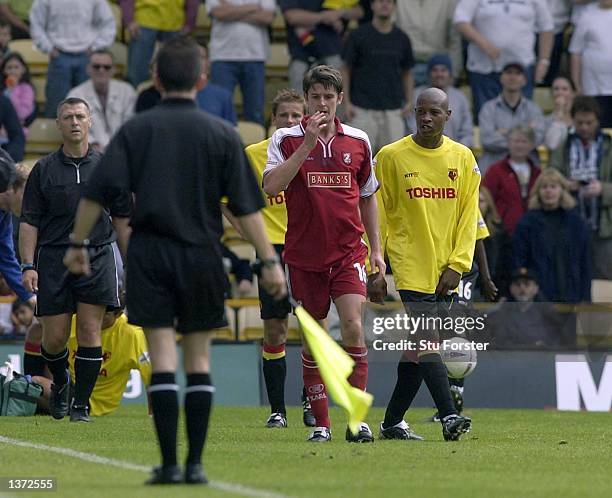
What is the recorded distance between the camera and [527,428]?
39.1 feet

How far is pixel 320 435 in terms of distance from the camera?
386 inches

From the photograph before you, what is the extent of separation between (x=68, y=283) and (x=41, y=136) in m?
7.49

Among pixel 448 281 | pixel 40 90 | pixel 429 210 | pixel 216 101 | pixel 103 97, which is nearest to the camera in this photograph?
pixel 448 281

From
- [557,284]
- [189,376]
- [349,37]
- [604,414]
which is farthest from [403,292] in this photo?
[349,37]

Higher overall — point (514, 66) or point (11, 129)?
point (514, 66)

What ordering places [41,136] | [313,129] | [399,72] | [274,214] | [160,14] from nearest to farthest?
[313,129] → [274,214] → [399,72] → [160,14] → [41,136]

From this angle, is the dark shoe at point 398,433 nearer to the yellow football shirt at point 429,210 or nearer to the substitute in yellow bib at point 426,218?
the substitute in yellow bib at point 426,218

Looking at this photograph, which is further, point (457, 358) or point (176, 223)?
point (457, 358)

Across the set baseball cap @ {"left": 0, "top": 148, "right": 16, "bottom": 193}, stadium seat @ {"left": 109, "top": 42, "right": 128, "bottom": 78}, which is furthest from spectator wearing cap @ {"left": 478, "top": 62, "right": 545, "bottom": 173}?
baseball cap @ {"left": 0, "top": 148, "right": 16, "bottom": 193}

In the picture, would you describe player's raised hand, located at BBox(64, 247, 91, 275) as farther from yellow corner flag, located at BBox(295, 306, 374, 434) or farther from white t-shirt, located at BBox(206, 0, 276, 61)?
white t-shirt, located at BBox(206, 0, 276, 61)

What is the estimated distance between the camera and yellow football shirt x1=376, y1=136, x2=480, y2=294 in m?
10.0

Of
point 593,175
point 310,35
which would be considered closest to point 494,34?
point 310,35

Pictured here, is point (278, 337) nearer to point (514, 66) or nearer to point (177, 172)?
point (177, 172)

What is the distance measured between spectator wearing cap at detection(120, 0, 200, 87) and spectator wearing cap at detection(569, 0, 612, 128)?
4.78 m
